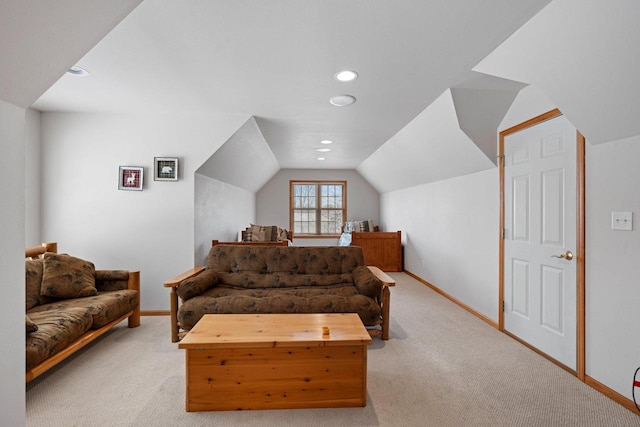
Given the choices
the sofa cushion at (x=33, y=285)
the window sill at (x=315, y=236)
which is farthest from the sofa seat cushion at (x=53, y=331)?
the window sill at (x=315, y=236)

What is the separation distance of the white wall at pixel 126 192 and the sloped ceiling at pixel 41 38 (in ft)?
7.68

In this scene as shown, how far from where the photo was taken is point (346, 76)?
2475mm

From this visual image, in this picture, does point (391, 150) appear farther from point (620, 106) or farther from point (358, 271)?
point (620, 106)

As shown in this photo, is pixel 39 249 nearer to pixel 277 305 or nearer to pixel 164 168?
pixel 164 168

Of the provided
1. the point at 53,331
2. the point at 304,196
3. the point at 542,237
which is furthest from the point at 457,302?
the point at 304,196

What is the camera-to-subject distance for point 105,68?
234 cm

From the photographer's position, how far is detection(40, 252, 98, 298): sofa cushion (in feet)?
8.77

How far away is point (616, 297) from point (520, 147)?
1.45 meters

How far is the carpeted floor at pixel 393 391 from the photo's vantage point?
1.79 meters

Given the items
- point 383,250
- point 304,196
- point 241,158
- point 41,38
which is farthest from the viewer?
point 304,196

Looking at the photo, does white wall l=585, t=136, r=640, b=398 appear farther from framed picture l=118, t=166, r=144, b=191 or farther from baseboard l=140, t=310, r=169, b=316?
framed picture l=118, t=166, r=144, b=191

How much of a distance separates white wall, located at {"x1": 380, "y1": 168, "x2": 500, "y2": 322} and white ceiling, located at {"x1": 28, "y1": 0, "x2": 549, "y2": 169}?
1.28m

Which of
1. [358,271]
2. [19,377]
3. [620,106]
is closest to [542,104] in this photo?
[620,106]

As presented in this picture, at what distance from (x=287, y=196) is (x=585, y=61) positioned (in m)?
6.70
